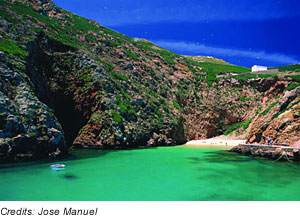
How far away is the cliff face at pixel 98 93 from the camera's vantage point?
20881mm

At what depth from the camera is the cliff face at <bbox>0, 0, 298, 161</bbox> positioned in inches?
822

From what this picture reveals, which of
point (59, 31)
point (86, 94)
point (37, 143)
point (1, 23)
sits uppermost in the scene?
point (59, 31)

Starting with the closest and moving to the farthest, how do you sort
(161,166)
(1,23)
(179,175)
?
(179,175)
(161,166)
(1,23)

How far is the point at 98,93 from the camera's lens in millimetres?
34531

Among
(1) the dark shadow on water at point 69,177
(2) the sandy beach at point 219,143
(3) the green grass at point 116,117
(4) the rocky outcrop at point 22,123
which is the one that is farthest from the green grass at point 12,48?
(2) the sandy beach at point 219,143

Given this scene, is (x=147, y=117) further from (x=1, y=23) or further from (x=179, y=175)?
(x=1, y=23)

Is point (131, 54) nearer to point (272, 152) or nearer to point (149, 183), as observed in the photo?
point (272, 152)

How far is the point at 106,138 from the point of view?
31.2m

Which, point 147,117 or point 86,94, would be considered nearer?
point 86,94

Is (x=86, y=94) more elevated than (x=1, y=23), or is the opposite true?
(x=1, y=23)

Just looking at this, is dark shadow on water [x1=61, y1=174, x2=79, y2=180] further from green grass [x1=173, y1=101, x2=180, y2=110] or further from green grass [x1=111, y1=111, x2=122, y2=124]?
green grass [x1=173, y1=101, x2=180, y2=110]

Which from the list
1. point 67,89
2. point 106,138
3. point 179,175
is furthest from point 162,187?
point 67,89

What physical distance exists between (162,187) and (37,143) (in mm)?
14419
